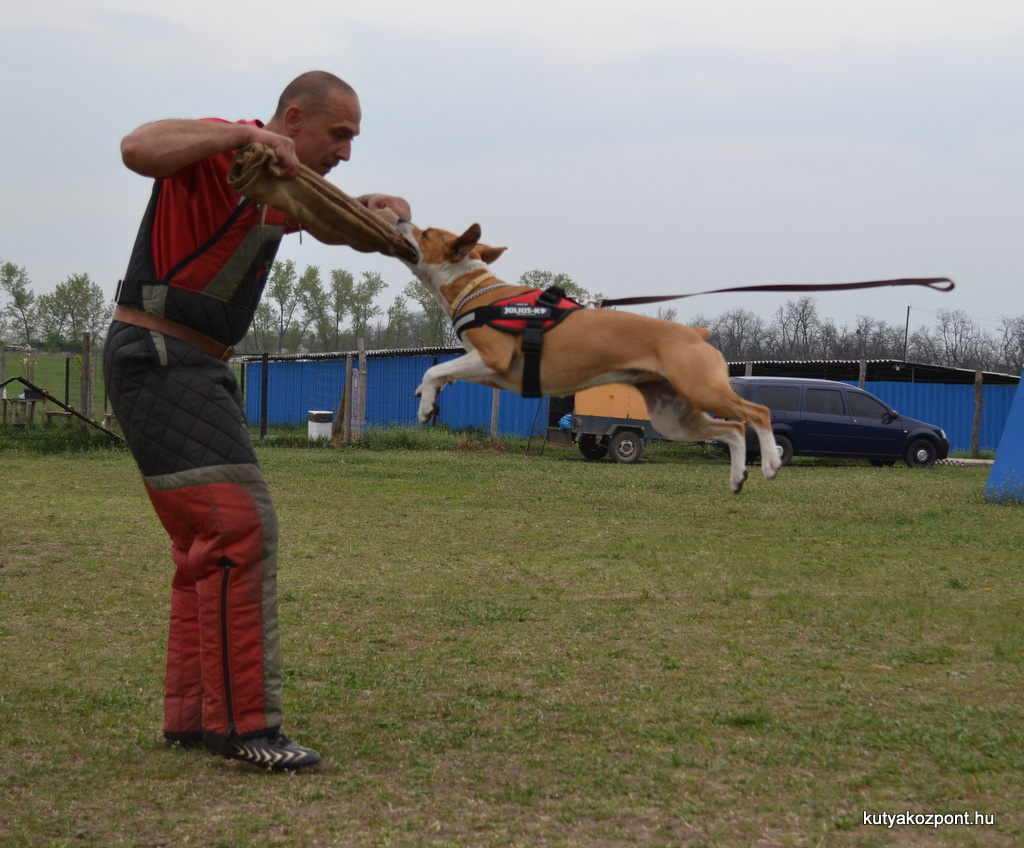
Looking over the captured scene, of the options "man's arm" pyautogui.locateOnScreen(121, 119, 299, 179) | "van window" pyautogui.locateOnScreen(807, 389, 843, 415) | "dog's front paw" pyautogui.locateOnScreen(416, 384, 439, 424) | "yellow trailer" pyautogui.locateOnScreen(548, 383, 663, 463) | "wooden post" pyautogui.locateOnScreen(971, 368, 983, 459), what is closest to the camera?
"man's arm" pyautogui.locateOnScreen(121, 119, 299, 179)

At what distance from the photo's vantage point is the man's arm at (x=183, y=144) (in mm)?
3201

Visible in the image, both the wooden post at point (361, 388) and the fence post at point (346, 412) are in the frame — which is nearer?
the fence post at point (346, 412)

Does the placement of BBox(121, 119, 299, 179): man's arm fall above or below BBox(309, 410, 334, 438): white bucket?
above

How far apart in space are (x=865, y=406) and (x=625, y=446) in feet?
16.0

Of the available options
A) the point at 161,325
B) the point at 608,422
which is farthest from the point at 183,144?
the point at 608,422

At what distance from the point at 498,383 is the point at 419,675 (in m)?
1.93

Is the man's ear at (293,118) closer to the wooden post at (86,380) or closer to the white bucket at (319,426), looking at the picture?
the wooden post at (86,380)

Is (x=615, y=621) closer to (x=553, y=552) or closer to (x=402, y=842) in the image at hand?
(x=553, y=552)

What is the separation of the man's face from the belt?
701mm

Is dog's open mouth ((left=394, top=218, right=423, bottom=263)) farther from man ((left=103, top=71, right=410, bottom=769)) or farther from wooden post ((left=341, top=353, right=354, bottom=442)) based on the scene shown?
wooden post ((left=341, top=353, right=354, bottom=442))

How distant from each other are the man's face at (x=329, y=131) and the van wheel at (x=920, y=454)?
19.1 meters

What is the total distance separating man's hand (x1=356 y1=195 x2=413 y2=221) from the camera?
398 cm

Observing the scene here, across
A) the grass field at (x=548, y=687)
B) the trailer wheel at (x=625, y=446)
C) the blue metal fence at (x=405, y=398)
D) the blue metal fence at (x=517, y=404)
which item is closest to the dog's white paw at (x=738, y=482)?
the grass field at (x=548, y=687)

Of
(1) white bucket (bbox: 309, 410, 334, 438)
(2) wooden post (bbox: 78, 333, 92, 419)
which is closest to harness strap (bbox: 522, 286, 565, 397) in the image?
(2) wooden post (bbox: 78, 333, 92, 419)
